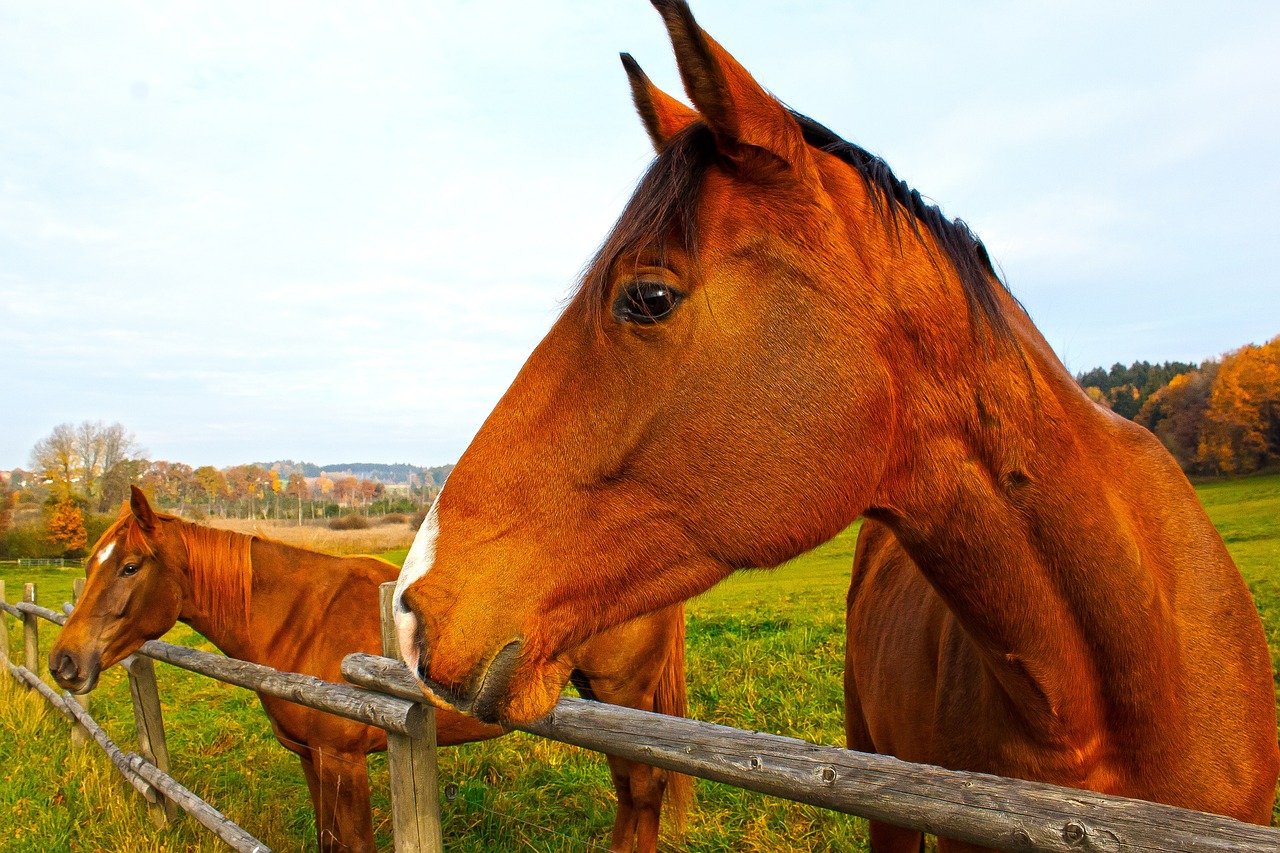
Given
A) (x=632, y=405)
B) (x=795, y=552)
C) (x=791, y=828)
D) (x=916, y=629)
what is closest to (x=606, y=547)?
(x=632, y=405)

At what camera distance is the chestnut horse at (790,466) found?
144 cm

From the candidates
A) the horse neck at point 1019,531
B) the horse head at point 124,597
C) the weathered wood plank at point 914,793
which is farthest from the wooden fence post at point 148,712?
the horse neck at point 1019,531

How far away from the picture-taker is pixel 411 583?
1.41 m

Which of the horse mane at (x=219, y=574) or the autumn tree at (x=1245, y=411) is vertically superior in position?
the autumn tree at (x=1245, y=411)

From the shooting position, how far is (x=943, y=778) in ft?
5.08

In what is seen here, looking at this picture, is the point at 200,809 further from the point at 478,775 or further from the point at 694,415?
the point at 694,415

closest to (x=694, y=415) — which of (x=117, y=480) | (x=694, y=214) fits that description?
(x=694, y=214)

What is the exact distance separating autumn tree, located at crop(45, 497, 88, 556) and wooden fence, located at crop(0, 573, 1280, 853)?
4373 centimetres

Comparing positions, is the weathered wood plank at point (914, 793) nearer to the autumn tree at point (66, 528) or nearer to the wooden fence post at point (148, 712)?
the wooden fence post at point (148, 712)

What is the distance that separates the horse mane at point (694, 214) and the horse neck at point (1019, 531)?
0.14m

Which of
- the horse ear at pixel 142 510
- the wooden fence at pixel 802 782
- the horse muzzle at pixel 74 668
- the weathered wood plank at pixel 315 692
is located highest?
the horse ear at pixel 142 510

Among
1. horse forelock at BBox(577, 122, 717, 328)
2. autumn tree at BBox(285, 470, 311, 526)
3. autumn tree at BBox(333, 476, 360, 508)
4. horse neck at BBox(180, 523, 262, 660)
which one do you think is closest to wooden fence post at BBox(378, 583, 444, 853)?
horse forelock at BBox(577, 122, 717, 328)

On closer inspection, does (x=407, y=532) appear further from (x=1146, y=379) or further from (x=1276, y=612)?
(x=1146, y=379)

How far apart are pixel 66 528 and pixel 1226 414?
51.9 m
